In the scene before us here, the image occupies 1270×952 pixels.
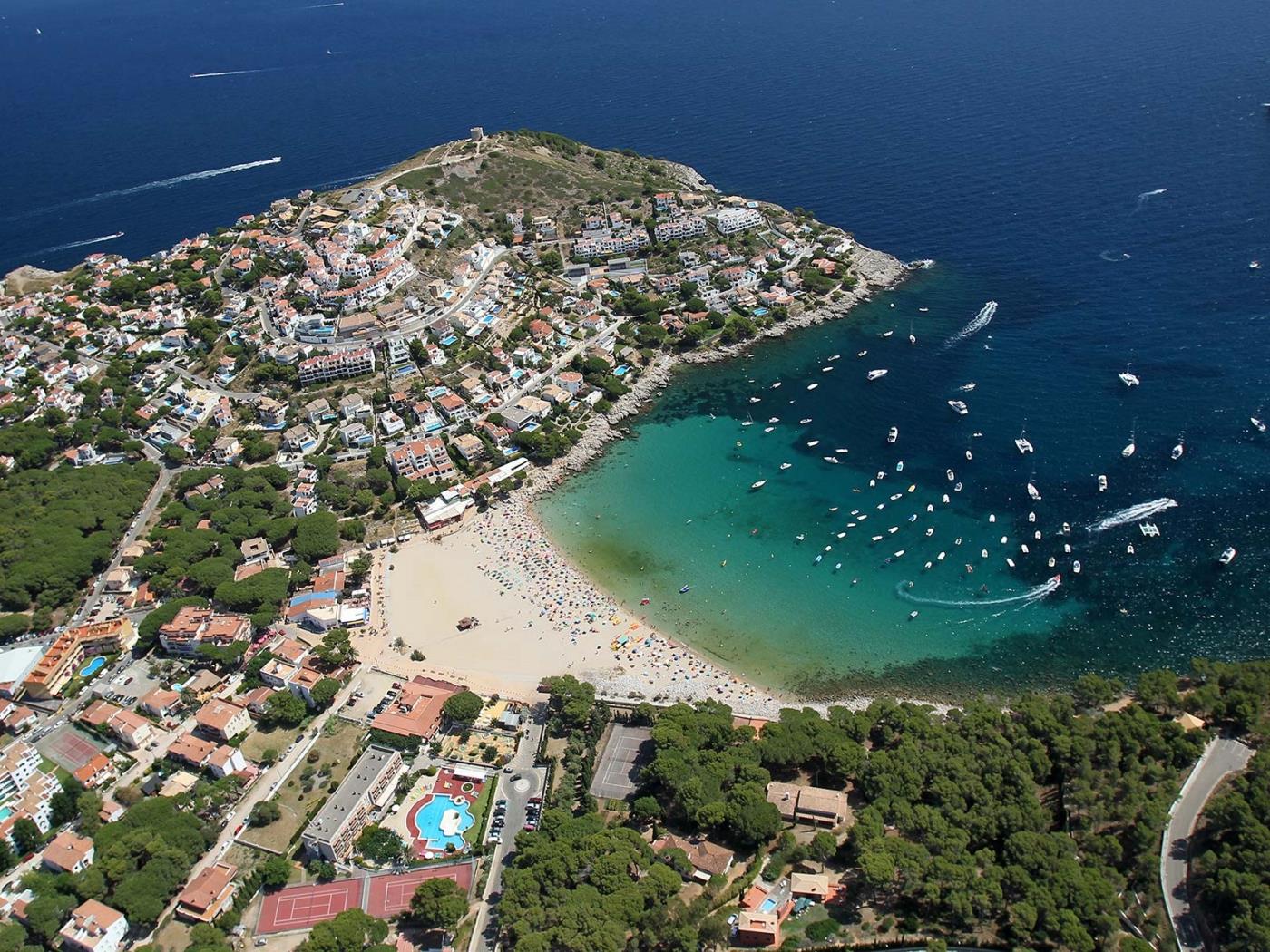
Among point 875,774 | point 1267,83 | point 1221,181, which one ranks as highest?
point 1267,83

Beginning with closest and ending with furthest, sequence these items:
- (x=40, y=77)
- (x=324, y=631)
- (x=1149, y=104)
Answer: (x=324, y=631) < (x=1149, y=104) < (x=40, y=77)

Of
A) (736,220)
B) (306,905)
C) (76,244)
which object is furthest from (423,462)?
(76,244)

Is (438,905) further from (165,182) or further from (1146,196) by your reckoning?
(165,182)

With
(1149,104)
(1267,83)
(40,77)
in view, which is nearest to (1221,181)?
(1149,104)

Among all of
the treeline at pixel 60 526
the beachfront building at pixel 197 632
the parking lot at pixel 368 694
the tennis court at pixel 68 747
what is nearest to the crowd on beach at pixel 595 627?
the parking lot at pixel 368 694

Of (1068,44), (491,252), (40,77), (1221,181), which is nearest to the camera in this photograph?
(491,252)

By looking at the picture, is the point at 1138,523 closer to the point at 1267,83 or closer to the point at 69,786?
the point at 69,786
